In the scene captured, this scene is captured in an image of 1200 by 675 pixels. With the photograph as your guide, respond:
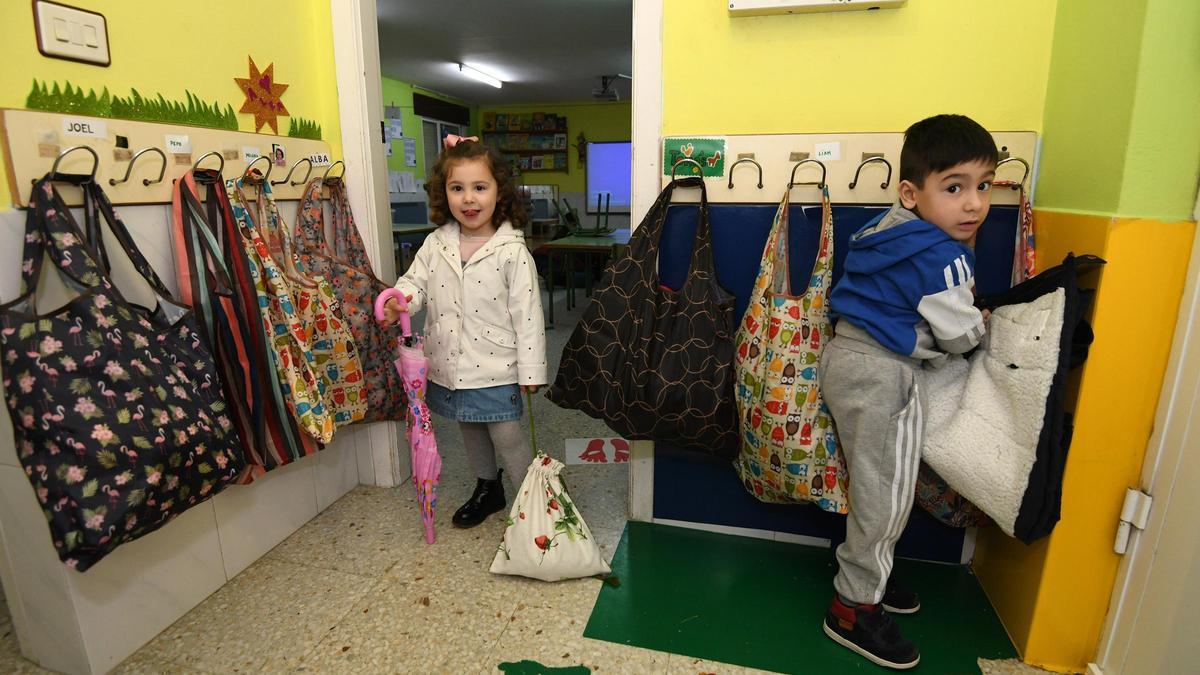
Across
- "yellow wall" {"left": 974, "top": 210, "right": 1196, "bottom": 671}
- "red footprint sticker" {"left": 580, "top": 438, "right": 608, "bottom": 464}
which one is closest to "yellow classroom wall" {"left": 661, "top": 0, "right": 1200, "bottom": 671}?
"yellow wall" {"left": 974, "top": 210, "right": 1196, "bottom": 671}

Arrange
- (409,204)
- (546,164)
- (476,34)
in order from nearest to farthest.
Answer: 1. (476,34)
2. (409,204)
3. (546,164)

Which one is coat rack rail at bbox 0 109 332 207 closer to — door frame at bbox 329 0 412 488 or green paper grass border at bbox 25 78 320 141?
green paper grass border at bbox 25 78 320 141

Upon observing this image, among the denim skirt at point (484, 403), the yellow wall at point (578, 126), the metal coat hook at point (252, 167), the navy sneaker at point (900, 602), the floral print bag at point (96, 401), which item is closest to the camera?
the floral print bag at point (96, 401)

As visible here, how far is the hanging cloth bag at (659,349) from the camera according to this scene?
1599 millimetres

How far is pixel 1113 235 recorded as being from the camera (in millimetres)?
1185

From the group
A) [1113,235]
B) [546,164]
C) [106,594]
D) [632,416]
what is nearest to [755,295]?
[632,416]

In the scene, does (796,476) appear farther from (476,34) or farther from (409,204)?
(409,204)

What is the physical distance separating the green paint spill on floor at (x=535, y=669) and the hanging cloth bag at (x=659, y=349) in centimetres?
56

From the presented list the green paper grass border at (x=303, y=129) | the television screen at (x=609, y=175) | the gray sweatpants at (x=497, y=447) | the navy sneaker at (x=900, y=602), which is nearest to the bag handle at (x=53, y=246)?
the green paper grass border at (x=303, y=129)

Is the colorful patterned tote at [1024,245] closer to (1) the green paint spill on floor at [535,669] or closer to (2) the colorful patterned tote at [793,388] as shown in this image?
(2) the colorful patterned tote at [793,388]

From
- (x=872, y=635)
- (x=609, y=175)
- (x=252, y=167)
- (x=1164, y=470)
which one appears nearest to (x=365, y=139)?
(x=252, y=167)

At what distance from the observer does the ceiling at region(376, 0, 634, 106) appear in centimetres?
470

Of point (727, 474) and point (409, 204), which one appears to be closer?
point (727, 474)

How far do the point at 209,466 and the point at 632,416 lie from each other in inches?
38.1
